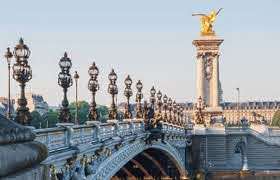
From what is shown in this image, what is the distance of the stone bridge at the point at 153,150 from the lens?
16.5m

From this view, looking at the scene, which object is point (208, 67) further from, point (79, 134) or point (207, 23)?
point (79, 134)

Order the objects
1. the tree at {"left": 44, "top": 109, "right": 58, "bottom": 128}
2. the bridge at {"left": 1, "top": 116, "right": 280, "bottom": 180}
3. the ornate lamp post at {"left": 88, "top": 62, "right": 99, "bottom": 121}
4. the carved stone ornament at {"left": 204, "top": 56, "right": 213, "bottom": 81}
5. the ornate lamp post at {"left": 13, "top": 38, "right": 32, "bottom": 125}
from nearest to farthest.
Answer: the ornate lamp post at {"left": 13, "top": 38, "right": 32, "bottom": 125} → the bridge at {"left": 1, "top": 116, "right": 280, "bottom": 180} → the ornate lamp post at {"left": 88, "top": 62, "right": 99, "bottom": 121} → the tree at {"left": 44, "top": 109, "right": 58, "bottom": 128} → the carved stone ornament at {"left": 204, "top": 56, "right": 213, "bottom": 81}

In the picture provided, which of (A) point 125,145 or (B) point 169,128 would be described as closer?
(A) point 125,145

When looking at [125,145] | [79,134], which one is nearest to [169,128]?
[125,145]

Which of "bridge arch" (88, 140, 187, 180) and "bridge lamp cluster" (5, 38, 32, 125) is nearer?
"bridge lamp cluster" (5, 38, 32, 125)

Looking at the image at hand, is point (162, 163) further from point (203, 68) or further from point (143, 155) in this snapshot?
point (203, 68)

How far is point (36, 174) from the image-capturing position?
424cm

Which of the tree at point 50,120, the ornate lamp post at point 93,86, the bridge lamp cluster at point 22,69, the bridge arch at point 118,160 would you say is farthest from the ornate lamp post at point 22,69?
the tree at point 50,120

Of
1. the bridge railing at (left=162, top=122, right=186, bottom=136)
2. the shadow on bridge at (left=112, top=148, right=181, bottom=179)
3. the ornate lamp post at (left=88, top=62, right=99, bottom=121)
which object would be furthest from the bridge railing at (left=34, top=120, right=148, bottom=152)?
the shadow on bridge at (left=112, top=148, right=181, bottom=179)

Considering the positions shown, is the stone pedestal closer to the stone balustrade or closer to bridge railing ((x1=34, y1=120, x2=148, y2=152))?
the stone balustrade

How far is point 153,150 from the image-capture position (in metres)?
47.5

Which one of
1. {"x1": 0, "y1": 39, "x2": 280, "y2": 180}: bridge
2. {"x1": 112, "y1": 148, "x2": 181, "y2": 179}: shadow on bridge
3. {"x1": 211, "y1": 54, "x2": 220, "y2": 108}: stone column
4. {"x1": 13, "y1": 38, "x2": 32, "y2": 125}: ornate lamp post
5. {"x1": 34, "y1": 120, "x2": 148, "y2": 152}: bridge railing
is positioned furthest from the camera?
{"x1": 211, "y1": 54, "x2": 220, "y2": 108}: stone column

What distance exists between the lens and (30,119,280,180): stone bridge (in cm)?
1645

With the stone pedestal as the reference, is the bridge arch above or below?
below
